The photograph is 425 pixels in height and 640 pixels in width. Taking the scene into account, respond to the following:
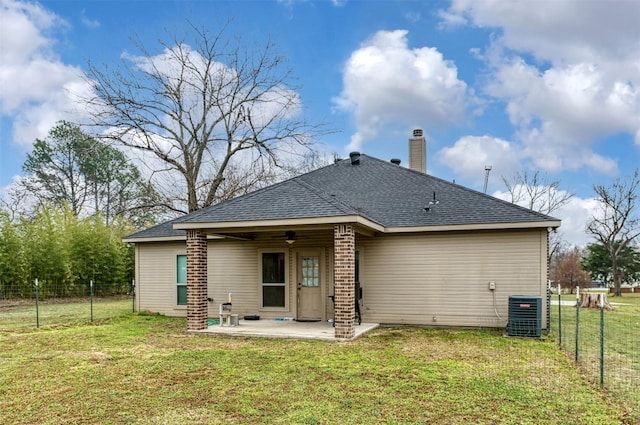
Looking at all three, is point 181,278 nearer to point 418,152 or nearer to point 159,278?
point 159,278

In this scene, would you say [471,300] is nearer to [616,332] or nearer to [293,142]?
[616,332]

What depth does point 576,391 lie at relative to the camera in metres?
4.73

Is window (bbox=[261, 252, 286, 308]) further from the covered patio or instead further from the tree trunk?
the tree trunk

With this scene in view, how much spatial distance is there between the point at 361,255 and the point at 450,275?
6.46ft

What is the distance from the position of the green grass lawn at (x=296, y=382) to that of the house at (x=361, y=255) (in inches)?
55.4

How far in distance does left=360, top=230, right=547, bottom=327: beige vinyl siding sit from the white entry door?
1.06 m

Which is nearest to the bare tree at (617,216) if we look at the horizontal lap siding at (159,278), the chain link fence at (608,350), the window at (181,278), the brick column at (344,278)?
the chain link fence at (608,350)

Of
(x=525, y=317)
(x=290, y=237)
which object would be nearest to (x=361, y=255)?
(x=290, y=237)

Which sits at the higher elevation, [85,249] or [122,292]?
[85,249]

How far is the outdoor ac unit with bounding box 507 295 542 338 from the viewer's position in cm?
823

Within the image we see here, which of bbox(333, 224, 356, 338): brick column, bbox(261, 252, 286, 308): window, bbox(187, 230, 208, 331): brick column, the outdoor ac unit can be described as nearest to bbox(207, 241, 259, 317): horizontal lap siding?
bbox(261, 252, 286, 308): window

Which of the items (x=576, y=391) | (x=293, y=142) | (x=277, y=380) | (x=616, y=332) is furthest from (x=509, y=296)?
(x=293, y=142)

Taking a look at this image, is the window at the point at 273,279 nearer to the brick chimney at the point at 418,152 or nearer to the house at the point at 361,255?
the house at the point at 361,255

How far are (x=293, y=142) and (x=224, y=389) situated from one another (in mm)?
13560
